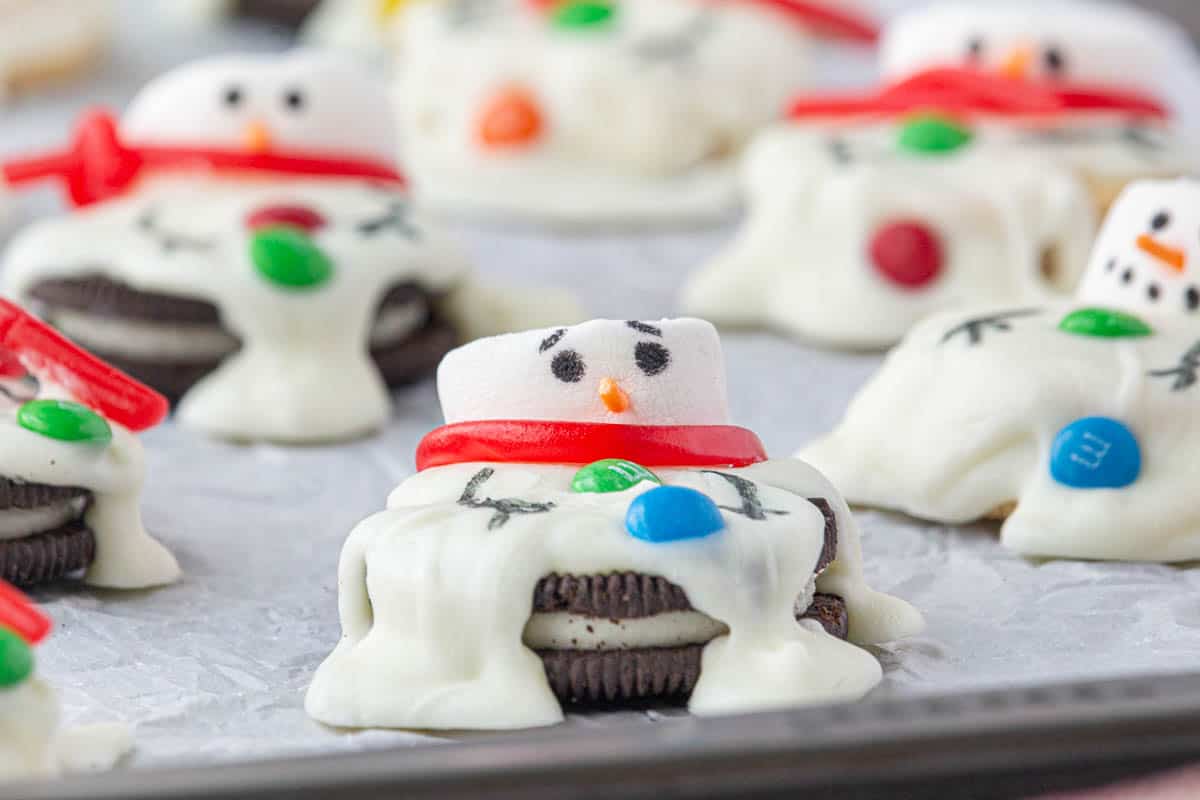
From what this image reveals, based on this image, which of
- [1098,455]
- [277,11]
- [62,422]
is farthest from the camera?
[277,11]

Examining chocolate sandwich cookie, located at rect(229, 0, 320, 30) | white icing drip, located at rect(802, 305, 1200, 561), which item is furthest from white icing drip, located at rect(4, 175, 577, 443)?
chocolate sandwich cookie, located at rect(229, 0, 320, 30)

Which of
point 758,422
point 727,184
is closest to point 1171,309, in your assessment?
point 758,422

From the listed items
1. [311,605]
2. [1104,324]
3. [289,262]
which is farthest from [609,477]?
[289,262]

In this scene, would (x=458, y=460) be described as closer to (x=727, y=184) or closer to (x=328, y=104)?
(x=328, y=104)

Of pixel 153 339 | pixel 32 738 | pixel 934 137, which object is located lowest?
pixel 32 738

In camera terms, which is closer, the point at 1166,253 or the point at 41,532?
the point at 41,532

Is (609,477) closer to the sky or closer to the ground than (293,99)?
closer to the ground

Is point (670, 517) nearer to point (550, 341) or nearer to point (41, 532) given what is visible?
point (550, 341)
